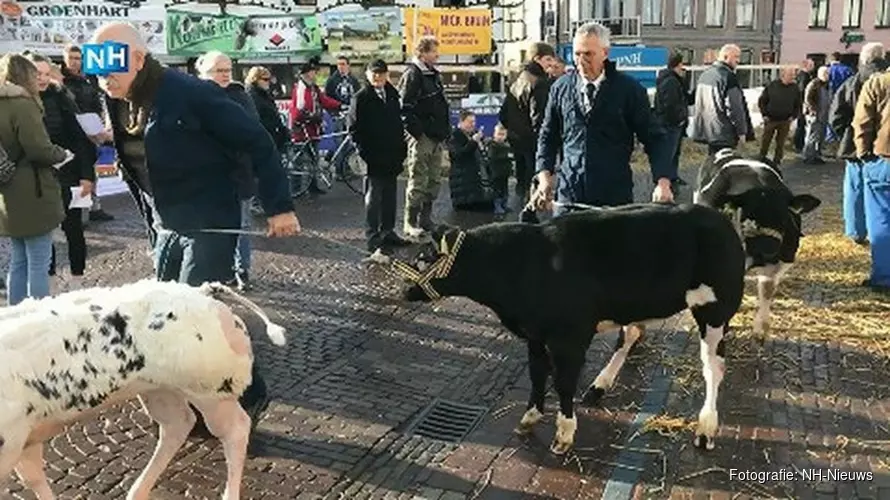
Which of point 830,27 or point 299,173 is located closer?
point 299,173

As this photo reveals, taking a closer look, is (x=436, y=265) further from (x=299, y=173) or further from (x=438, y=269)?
(x=299, y=173)

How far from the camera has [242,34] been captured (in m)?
22.4

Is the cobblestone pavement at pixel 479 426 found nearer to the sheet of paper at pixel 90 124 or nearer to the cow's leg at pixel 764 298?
the cow's leg at pixel 764 298

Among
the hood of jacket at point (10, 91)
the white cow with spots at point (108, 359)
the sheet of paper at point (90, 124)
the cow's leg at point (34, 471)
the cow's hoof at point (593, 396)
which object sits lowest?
the cow's hoof at point (593, 396)

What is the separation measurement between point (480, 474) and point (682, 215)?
5.42 ft

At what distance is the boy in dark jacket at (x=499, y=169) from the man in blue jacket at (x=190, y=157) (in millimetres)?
7552

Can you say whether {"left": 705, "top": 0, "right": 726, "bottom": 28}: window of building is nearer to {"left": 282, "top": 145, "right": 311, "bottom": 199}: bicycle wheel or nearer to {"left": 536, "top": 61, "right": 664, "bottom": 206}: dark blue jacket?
{"left": 282, "top": 145, "right": 311, "bottom": 199}: bicycle wheel

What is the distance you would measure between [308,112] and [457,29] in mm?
11730

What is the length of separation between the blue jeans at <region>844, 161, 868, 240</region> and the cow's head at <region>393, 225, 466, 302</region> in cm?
634

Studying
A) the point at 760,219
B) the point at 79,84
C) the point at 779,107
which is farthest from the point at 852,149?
the point at 79,84

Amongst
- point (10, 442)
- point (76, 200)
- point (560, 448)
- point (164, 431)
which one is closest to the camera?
point (10, 442)

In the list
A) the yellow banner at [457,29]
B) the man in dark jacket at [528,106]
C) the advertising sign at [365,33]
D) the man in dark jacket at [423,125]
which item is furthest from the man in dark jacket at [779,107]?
the advertising sign at [365,33]

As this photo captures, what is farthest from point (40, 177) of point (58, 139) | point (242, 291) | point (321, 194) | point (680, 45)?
point (680, 45)

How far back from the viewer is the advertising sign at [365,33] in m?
24.0
